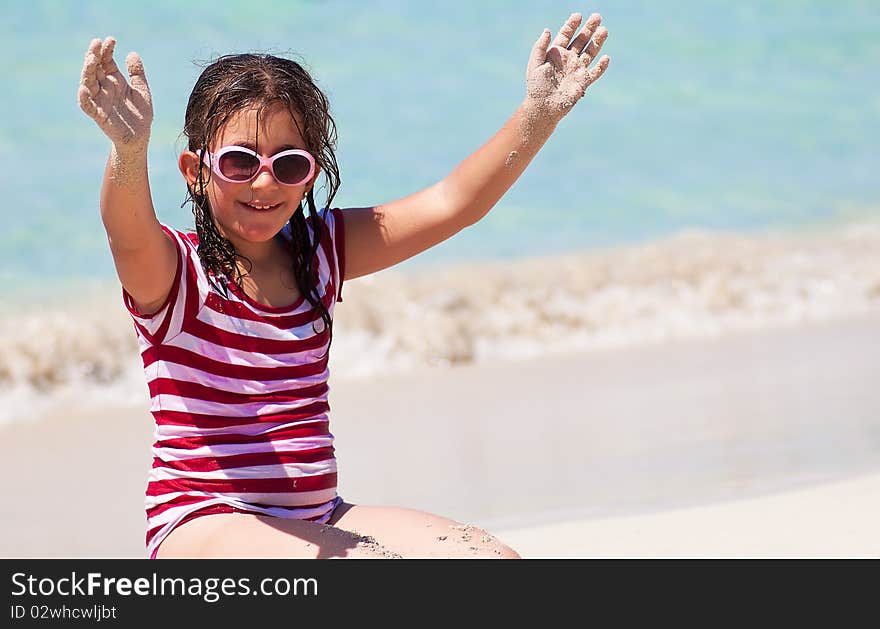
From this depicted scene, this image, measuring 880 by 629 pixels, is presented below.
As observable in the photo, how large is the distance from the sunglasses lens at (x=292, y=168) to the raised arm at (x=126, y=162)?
280mm

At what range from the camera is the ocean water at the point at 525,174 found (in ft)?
25.4

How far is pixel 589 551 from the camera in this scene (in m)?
3.38

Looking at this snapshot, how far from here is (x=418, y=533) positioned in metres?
2.58

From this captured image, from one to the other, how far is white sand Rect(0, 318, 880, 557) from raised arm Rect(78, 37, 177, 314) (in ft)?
5.12

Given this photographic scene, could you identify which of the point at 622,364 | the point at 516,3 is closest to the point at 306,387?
the point at 622,364

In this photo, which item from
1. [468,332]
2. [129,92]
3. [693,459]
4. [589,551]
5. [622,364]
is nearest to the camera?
[129,92]

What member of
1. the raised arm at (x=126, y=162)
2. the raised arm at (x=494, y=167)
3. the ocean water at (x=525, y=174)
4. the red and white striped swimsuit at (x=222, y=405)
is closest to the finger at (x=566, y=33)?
the raised arm at (x=494, y=167)

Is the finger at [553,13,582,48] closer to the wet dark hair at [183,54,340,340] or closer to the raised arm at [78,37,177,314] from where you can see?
the wet dark hair at [183,54,340,340]

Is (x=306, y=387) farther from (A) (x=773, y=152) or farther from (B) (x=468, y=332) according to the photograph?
(A) (x=773, y=152)

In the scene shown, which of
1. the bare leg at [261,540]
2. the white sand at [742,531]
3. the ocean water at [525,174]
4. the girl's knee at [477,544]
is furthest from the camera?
the ocean water at [525,174]

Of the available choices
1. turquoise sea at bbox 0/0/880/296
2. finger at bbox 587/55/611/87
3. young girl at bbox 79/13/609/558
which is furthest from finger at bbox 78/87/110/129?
turquoise sea at bbox 0/0/880/296

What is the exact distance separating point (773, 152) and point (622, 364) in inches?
277

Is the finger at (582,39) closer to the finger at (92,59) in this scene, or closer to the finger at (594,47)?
the finger at (594,47)

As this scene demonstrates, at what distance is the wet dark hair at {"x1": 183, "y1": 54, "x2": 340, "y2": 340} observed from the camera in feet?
8.33
